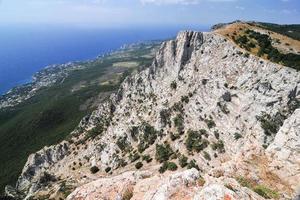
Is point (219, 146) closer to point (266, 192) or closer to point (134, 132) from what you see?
point (134, 132)

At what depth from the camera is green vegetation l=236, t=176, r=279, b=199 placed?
23664 mm

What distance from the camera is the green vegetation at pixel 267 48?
64562mm

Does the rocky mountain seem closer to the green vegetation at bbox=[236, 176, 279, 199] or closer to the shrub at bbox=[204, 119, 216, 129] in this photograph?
the green vegetation at bbox=[236, 176, 279, 199]

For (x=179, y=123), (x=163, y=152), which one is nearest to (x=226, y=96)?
(x=179, y=123)

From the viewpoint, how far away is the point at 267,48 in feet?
243

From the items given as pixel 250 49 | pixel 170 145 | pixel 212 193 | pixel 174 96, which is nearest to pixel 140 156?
pixel 170 145

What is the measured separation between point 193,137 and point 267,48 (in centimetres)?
2686

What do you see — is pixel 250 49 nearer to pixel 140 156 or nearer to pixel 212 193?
pixel 140 156

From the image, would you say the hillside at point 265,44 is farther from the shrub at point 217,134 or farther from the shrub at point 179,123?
the shrub at point 179,123

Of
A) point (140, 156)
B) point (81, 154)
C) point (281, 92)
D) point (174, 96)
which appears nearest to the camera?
point (281, 92)

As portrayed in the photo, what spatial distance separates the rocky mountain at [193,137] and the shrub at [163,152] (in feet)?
0.98

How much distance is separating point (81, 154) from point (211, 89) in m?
55.2

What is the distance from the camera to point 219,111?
66188 mm

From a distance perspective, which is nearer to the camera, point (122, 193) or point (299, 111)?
point (122, 193)
